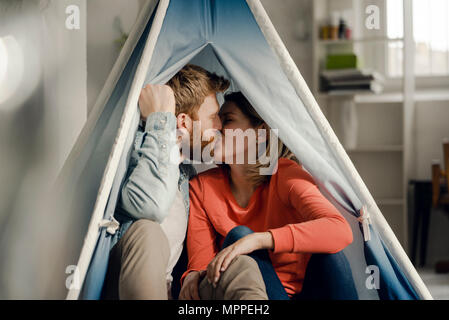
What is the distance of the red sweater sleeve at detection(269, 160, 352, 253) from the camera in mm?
1273

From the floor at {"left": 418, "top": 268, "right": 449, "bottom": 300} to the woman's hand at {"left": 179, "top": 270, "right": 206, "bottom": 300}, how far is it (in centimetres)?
149

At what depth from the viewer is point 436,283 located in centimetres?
270

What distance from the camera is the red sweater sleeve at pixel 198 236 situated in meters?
1.48

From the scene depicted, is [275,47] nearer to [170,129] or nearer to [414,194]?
[170,129]

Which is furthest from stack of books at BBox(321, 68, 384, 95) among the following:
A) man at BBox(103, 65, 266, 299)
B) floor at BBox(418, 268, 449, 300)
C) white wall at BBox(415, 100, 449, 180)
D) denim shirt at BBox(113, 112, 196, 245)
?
denim shirt at BBox(113, 112, 196, 245)

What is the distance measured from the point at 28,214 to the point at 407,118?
2381 millimetres

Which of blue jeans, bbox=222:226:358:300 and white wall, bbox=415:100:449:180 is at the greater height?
white wall, bbox=415:100:449:180

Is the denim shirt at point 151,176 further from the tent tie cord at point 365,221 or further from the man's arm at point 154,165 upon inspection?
the tent tie cord at point 365,221

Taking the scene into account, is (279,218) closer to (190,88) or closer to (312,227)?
(312,227)

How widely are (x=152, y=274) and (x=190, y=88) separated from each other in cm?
66

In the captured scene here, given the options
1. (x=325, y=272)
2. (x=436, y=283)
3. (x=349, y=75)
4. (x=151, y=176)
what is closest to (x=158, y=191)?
(x=151, y=176)

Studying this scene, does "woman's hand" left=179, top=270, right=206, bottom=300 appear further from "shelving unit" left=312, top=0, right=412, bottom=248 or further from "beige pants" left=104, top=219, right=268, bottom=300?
"shelving unit" left=312, top=0, right=412, bottom=248

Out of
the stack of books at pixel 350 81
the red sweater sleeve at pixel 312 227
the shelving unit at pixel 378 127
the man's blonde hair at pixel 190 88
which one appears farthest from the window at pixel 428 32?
the red sweater sleeve at pixel 312 227

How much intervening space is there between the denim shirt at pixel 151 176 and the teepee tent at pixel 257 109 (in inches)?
1.4
